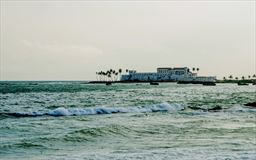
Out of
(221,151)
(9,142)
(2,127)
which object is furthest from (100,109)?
(221,151)

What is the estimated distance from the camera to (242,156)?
1531 cm

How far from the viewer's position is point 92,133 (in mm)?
22359

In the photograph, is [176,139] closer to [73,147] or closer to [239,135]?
[239,135]

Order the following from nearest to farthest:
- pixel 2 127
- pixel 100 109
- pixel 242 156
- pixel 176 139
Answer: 1. pixel 242 156
2. pixel 176 139
3. pixel 2 127
4. pixel 100 109

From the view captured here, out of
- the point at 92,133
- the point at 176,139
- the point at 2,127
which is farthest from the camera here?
the point at 2,127

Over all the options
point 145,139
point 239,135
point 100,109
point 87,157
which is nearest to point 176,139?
point 145,139

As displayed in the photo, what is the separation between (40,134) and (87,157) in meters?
7.66

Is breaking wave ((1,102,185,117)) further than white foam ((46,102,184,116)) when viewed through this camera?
No

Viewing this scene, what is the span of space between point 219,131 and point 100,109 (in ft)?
55.4

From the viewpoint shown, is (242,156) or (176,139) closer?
(242,156)

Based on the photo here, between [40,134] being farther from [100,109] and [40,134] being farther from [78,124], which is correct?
[100,109]

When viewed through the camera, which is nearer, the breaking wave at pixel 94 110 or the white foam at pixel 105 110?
the breaking wave at pixel 94 110

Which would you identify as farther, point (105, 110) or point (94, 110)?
point (105, 110)

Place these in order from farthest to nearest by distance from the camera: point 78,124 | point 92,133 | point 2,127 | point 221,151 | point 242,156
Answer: point 78,124 < point 2,127 < point 92,133 < point 221,151 < point 242,156
